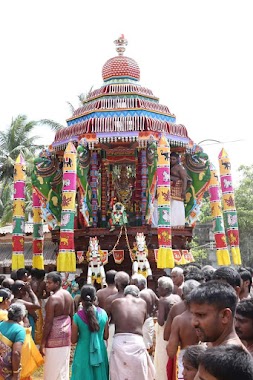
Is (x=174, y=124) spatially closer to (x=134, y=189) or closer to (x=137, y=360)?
(x=134, y=189)

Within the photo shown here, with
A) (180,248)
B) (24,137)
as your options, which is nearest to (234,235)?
(180,248)

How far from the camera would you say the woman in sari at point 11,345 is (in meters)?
5.06

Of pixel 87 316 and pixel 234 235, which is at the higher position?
pixel 234 235

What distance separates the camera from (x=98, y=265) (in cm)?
1363

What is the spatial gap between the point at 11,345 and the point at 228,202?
1075 centimetres

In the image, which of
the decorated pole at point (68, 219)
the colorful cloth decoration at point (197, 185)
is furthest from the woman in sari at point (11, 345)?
the colorful cloth decoration at point (197, 185)

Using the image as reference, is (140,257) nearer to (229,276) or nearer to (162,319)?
(162,319)

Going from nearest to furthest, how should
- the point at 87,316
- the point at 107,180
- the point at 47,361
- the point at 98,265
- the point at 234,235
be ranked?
the point at 87,316
the point at 47,361
the point at 98,265
the point at 234,235
the point at 107,180

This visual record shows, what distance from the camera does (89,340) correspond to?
20.8 feet

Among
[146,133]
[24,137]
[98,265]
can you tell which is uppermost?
[24,137]

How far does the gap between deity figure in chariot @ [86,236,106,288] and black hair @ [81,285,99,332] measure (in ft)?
22.0

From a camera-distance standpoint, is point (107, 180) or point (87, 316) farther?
point (107, 180)

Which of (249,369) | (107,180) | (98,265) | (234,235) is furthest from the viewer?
(107,180)

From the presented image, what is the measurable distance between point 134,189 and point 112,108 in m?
2.41
